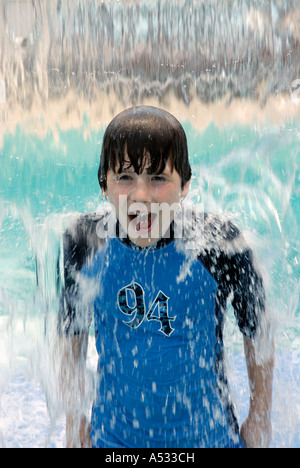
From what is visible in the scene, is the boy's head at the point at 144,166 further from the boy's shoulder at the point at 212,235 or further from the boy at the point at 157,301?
the boy's shoulder at the point at 212,235

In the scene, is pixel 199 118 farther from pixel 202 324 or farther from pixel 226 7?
pixel 202 324

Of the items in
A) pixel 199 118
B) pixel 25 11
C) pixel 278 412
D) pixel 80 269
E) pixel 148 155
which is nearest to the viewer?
pixel 148 155

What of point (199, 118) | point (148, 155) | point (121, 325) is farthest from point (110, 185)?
point (199, 118)

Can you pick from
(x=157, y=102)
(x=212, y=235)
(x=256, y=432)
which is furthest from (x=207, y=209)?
(x=256, y=432)

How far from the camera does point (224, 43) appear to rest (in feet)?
8.21

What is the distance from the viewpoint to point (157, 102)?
11.2 feet

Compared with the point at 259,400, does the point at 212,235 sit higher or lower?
higher

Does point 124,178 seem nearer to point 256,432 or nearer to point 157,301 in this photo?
point 157,301

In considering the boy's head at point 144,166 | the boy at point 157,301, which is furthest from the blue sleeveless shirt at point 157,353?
the boy's head at point 144,166

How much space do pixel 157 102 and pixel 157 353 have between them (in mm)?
2357

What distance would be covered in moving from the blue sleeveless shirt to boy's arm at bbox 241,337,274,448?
0.10 m

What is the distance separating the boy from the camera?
1.39 m

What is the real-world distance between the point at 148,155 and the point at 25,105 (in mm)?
1825

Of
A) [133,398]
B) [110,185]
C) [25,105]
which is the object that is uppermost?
[25,105]
